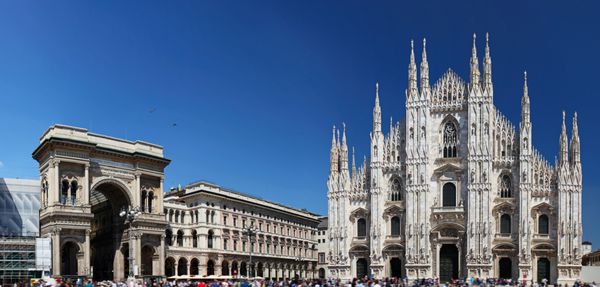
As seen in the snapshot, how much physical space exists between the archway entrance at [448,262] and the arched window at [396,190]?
21.2ft

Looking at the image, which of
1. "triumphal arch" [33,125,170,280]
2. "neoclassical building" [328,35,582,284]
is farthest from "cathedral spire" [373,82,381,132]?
"triumphal arch" [33,125,170,280]

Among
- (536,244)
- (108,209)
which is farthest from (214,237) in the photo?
(536,244)

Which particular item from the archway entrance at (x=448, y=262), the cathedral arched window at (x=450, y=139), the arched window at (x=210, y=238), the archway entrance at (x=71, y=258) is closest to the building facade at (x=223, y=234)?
the arched window at (x=210, y=238)

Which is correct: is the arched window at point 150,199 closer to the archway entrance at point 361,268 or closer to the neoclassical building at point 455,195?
the neoclassical building at point 455,195

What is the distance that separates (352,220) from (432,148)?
10.8m

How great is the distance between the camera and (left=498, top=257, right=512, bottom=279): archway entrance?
186ft

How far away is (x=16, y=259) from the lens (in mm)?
57344

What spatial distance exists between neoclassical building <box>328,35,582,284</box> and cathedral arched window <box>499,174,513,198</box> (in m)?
0.09

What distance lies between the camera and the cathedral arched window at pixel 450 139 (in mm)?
60375

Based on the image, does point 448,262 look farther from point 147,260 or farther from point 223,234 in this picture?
point 147,260

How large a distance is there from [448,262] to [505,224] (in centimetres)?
643

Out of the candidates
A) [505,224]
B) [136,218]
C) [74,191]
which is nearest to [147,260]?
[136,218]

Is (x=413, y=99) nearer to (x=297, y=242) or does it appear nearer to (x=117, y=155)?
(x=117, y=155)

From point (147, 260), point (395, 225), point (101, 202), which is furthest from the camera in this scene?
point (101, 202)
